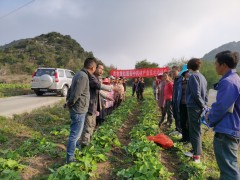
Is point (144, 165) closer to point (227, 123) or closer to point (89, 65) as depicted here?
point (227, 123)

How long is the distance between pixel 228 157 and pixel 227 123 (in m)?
0.43

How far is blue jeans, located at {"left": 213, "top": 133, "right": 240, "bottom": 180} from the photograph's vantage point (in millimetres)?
3318

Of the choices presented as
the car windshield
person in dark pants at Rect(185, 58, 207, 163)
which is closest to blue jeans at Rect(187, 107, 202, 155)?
person in dark pants at Rect(185, 58, 207, 163)

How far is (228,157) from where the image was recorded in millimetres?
3340

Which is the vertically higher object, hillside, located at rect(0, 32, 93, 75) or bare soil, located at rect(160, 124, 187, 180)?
hillside, located at rect(0, 32, 93, 75)

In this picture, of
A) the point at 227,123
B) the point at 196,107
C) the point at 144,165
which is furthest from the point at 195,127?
the point at 227,123

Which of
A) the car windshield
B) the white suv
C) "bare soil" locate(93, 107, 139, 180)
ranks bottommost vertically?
"bare soil" locate(93, 107, 139, 180)

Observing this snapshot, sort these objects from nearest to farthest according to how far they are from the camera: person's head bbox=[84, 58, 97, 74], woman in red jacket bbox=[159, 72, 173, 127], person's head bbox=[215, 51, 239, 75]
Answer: person's head bbox=[215, 51, 239, 75] < person's head bbox=[84, 58, 97, 74] < woman in red jacket bbox=[159, 72, 173, 127]

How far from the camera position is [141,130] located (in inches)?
283

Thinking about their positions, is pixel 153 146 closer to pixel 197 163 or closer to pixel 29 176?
pixel 197 163

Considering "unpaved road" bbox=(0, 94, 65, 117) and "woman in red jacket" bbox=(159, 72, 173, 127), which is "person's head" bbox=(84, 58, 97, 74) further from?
"unpaved road" bbox=(0, 94, 65, 117)

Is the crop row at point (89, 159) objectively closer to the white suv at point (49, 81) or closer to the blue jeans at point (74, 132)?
the blue jeans at point (74, 132)

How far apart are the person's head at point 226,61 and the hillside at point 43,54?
30.9 m

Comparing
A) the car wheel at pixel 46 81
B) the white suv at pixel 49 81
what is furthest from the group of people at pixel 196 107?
the white suv at pixel 49 81
